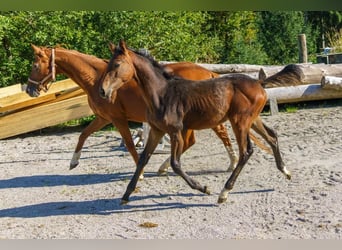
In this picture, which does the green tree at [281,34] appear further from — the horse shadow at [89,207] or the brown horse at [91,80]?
the horse shadow at [89,207]

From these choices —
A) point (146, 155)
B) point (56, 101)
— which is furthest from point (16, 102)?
point (146, 155)

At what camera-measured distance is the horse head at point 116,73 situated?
16.3 ft

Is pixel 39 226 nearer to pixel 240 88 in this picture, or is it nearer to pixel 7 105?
pixel 240 88

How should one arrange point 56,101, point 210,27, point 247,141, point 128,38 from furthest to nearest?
point 210,27 → point 128,38 → point 56,101 → point 247,141

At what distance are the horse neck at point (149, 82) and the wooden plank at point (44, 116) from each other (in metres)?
5.07

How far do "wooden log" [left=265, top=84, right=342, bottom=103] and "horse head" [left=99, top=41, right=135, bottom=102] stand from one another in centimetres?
588

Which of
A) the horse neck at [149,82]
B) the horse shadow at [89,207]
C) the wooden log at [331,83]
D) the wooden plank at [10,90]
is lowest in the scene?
the wooden log at [331,83]

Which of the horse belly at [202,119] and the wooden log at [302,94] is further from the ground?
the horse belly at [202,119]

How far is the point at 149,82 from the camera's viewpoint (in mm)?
5250

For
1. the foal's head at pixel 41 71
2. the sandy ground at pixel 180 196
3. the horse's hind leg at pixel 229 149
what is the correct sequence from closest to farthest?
the sandy ground at pixel 180 196, the foal's head at pixel 41 71, the horse's hind leg at pixel 229 149

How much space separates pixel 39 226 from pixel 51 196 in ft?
3.69

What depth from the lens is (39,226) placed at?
16.5 ft

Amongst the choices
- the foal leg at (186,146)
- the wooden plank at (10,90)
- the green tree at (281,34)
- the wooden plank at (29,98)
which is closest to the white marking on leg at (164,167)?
the foal leg at (186,146)

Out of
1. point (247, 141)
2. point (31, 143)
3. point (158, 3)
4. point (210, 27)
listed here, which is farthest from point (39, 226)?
point (210, 27)
